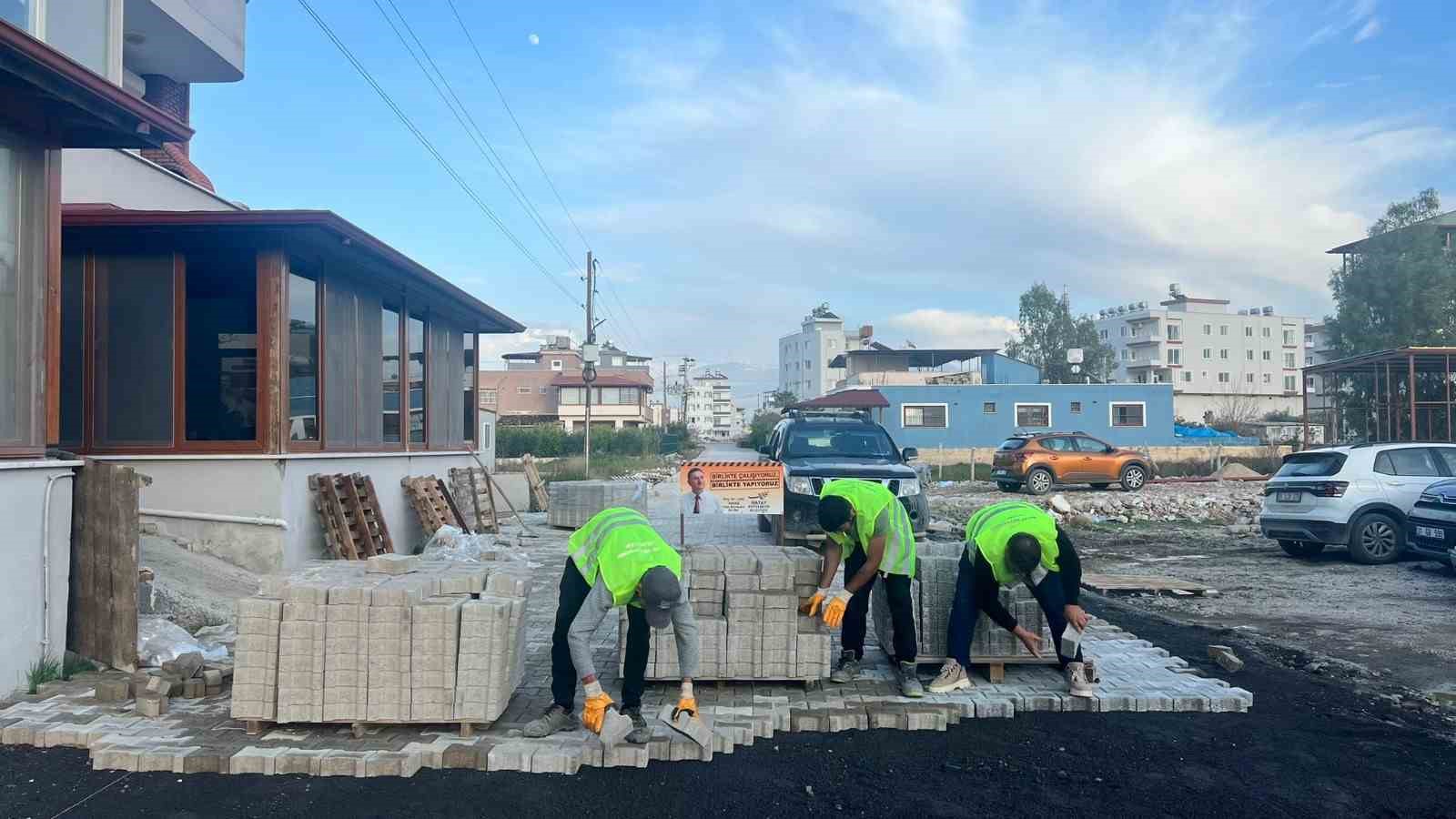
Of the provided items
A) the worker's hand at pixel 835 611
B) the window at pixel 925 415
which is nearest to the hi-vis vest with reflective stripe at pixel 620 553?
the worker's hand at pixel 835 611

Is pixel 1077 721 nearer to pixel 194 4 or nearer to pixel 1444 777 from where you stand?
pixel 1444 777

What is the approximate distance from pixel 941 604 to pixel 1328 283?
4211 centimetres

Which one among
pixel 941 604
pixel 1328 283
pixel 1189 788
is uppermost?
pixel 1328 283

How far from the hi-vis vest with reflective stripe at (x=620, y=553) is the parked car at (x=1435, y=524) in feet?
31.2

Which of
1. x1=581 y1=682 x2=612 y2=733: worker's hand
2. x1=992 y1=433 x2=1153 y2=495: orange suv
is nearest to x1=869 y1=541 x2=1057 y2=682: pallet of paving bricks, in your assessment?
x1=581 y1=682 x2=612 y2=733: worker's hand

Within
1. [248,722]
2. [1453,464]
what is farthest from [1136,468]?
[248,722]

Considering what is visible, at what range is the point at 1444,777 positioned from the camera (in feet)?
16.7

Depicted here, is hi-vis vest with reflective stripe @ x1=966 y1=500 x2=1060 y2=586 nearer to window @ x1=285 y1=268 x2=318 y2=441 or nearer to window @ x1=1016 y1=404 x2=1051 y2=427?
window @ x1=285 y1=268 x2=318 y2=441

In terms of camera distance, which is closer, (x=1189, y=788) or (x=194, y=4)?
(x=1189, y=788)

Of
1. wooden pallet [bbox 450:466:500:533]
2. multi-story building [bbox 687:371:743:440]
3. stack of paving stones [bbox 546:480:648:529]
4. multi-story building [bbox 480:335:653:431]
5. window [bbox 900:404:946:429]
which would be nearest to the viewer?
wooden pallet [bbox 450:466:500:533]

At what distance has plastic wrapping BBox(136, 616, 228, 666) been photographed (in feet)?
23.1

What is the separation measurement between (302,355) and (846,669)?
686cm

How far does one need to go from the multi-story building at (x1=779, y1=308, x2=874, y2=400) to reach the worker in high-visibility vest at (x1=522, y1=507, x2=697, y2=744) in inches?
3295

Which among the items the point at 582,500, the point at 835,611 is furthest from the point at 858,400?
the point at 835,611
